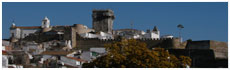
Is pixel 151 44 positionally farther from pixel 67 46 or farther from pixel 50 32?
pixel 50 32

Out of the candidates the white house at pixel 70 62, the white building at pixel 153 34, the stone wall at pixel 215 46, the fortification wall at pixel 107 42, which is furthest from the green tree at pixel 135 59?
the white building at pixel 153 34

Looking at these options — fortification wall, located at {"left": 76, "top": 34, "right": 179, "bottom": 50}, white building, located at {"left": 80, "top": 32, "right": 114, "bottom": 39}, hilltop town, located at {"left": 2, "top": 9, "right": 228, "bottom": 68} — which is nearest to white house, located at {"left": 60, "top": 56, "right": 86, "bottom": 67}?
hilltop town, located at {"left": 2, "top": 9, "right": 228, "bottom": 68}

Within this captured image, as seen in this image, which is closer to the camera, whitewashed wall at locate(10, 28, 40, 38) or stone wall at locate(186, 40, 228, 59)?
stone wall at locate(186, 40, 228, 59)

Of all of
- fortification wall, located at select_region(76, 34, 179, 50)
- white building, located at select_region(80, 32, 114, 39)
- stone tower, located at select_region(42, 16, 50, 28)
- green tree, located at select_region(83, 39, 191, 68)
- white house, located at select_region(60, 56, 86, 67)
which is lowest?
white house, located at select_region(60, 56, 86, 67)

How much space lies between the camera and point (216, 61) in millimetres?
33875

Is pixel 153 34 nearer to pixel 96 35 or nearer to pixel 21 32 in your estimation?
pixel 96 35

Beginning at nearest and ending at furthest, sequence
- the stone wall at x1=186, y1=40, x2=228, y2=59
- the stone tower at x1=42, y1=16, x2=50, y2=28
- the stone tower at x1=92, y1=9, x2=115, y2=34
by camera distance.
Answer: the stone wall at x1=186, y1=40, x2=228, y2=59 < the stone tower at x1=42, y1=16, x2=50, y2=28 < the stone tower at x1=92, y1=9, x2=115, y2=34

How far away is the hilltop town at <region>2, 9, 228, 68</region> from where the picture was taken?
35203mm

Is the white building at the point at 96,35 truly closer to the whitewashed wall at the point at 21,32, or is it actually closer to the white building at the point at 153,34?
the white building at the point at 153,34

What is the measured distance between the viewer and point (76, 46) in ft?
169

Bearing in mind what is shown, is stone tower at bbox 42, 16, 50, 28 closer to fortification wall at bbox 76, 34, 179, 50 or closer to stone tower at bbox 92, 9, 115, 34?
stone tower at bbox 92, 9, 115, 34

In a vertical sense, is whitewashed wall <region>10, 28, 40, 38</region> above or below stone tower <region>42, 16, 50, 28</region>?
below

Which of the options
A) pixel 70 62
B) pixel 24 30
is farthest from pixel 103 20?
pixel 70 62

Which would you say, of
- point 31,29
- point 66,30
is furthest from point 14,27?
point 66,30
